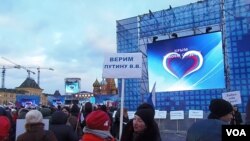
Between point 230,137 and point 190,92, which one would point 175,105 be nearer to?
point 190,92

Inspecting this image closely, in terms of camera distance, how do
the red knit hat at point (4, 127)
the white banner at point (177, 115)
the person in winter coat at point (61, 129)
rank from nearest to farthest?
the red knit hat at point (4, 127) < the person in winter coat at point (61, 129) < the white banner at point (177, 115)

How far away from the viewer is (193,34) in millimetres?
21422

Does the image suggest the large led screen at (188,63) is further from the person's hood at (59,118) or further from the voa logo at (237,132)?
the voa logo at (237,132)

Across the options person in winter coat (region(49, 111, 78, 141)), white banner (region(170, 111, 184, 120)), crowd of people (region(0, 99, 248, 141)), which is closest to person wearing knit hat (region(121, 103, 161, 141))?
crowd of people (region(0, 99, 248, 141))

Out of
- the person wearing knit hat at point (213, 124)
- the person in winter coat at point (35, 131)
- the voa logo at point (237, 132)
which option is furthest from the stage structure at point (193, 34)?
the voa logo at point (237, 132)

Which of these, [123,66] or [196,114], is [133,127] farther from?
[196,114]

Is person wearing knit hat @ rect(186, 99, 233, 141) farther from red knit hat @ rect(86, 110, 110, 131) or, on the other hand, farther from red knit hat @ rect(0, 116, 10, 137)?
red knit hat @ rect(0, 116, 10, 137)

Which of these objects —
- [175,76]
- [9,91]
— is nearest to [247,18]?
[175,76]

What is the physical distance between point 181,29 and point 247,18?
4.40 meters

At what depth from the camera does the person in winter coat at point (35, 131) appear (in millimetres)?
4023

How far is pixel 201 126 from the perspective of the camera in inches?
137

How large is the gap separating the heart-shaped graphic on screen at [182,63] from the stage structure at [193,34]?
108cm

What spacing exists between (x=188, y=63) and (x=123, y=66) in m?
13.7

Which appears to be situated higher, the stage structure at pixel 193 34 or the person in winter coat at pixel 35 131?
the stage structure at pixel 193 34
